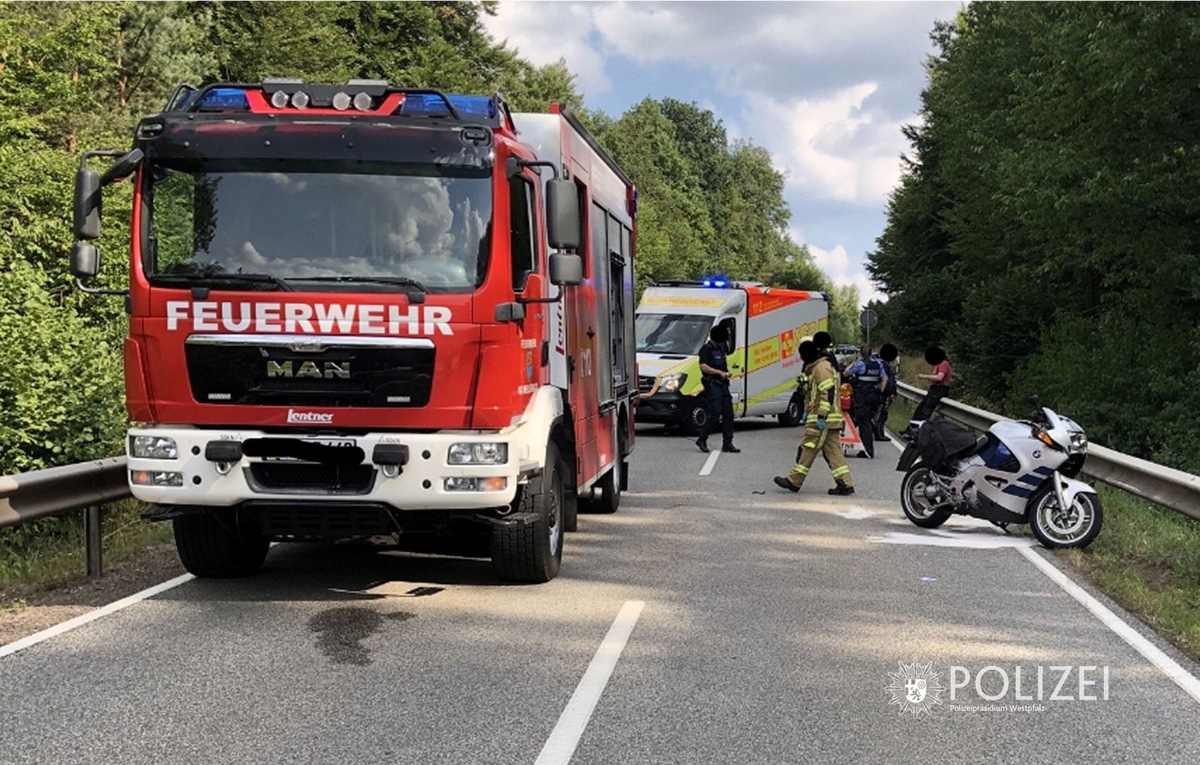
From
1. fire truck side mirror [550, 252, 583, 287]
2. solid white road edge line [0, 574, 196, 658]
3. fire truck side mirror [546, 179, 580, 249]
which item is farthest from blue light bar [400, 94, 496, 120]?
solid white road edge line [0, 574, 196, 658]

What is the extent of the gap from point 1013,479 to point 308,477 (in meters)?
5.94

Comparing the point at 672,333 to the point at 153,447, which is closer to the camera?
the point at 153,447

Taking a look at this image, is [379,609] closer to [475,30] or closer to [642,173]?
[475,30]

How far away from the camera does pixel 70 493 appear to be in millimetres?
8039

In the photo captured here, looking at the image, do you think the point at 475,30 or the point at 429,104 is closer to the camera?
the point at 429,104

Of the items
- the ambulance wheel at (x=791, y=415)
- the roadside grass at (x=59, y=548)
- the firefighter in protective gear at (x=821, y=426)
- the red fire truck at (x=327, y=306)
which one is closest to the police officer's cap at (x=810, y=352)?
the firefighter in protective gear at (x=821, y=426)

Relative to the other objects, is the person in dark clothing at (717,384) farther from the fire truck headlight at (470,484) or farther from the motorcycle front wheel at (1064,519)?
the fire truck headlight at (470,484)

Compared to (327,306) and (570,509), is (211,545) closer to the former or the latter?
(327,306)

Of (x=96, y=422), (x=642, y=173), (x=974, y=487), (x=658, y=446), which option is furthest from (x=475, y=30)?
(x=974, y=487)

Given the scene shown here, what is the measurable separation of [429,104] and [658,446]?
12.5 m

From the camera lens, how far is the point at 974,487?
10516mm

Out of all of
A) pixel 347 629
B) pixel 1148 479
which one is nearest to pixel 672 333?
pixel 1148 479

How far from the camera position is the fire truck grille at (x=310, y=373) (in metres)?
6.97

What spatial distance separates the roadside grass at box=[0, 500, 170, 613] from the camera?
26.2 ft
